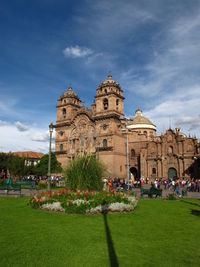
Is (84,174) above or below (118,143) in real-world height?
below

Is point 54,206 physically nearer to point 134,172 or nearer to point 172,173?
point 172,173

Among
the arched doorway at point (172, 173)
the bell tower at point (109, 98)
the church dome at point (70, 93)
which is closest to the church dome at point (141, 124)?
the bell tower at point (109, 98)

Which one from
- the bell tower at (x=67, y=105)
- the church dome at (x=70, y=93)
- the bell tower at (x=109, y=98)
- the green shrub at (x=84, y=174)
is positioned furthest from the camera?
the church dome at (x=70, y=93)

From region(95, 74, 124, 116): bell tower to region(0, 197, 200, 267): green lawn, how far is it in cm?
3575

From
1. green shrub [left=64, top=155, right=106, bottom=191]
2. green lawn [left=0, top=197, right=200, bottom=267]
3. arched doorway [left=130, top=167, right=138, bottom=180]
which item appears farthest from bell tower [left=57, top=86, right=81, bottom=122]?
green lawn [left=0, top=197, right=200, bottom=267]

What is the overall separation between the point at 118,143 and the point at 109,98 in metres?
9.03

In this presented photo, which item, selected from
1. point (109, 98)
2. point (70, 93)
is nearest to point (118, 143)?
point (109, 98)

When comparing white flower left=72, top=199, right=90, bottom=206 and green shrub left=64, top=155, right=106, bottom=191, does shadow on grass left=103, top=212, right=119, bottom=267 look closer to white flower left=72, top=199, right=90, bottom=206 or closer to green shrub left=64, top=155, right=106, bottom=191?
white flower left=72, top=199, right=90, bottom=206

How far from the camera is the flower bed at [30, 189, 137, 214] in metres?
11.6

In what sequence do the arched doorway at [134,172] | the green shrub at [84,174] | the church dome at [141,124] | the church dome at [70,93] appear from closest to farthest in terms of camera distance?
the green shrub at [84,174], the arched doorway at [134,172], the church dome at [70,93], the church dome at [141,124]

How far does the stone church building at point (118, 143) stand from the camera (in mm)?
42406

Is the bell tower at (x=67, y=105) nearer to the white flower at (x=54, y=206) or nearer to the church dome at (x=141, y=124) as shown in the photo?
the church dome at (x=141, y=124)

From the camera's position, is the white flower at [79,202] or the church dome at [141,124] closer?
the white flower at [79,202]

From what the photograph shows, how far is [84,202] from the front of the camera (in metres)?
11.6
